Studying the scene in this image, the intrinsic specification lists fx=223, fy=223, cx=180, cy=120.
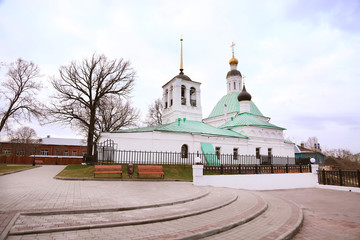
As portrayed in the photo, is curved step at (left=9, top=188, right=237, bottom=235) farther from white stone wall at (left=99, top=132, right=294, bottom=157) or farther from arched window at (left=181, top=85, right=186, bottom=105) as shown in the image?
arched window at (left=181, top=85, right=186, bottom=105)

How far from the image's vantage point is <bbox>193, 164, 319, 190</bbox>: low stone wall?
40.7 feet

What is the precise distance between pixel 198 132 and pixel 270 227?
19107 mm

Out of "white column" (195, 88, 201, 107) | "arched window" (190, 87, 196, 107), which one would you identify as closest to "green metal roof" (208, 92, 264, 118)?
"white column" (195, 88, 201, 107)

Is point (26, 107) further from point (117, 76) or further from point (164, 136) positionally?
point (164, 136)

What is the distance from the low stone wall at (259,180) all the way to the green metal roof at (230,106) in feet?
66.2

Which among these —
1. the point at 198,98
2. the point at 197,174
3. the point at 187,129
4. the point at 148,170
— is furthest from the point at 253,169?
the point at 198,98

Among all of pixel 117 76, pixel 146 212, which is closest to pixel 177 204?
pixel 146 212

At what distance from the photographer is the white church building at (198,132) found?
860 inches

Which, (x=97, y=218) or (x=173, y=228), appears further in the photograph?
(x=97, y=218)

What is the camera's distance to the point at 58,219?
4.91 meters

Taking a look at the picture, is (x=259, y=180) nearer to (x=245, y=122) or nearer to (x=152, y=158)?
(x=152, y=158)

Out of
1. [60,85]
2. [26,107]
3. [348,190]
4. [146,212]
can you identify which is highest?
[60,85]

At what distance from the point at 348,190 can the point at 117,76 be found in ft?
78.1

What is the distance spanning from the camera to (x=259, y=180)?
47.8 feet
